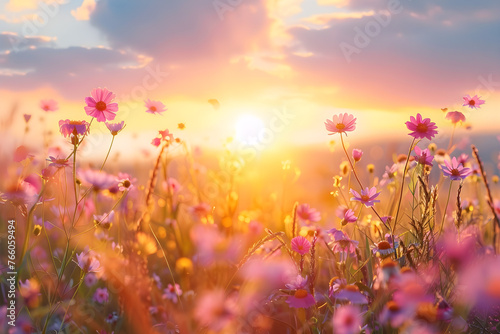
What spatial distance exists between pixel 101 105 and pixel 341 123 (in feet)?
3.52

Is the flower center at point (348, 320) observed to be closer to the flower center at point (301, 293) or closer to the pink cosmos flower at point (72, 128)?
the flower center at point (301, 293)

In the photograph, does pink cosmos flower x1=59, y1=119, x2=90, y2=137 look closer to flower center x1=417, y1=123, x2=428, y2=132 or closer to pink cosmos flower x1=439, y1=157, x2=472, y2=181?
flower center x1=417, y1=123, x2=428, y2=132

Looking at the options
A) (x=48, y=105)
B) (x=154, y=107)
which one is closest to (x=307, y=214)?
(x=154, y=107)

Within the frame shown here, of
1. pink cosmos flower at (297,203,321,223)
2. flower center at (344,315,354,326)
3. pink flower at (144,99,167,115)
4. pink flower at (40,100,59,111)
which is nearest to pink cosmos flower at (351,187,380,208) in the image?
pink cosmos flower at (297,203,321,223)

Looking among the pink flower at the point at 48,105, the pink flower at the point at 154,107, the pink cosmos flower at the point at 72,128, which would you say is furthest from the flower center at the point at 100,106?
the pink flower at the point at 48,105

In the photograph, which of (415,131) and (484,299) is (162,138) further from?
(484,299)

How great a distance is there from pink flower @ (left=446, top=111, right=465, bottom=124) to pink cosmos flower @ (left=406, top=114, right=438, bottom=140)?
628 mm

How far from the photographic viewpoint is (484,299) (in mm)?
1528

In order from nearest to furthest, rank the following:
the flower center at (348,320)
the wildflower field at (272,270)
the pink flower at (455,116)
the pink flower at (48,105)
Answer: the flower center at (348,320) < the wildflower field at (272,270) < the pink flower at (455,116) < the pink flower at (48,105)

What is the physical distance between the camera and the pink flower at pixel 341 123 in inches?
81.5

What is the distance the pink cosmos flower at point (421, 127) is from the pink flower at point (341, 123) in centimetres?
24

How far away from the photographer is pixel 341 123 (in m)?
2.09

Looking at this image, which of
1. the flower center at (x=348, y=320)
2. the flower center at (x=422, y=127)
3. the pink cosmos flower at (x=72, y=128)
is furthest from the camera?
the flower center at (x=422, y=127)

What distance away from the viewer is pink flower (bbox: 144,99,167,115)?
281 centimetres
